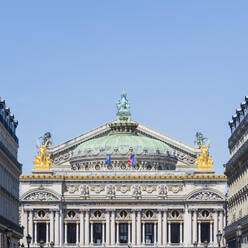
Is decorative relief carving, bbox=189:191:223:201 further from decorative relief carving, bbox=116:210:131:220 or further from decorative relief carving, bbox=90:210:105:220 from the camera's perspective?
decorative relief carving, bbox=90:210:105:220

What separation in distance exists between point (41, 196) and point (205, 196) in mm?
29775

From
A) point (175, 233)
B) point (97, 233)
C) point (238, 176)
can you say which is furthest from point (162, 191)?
point (238, 176)

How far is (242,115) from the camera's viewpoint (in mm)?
124688

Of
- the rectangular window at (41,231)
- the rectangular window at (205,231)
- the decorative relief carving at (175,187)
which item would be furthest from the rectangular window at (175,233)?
the rectangular window at (41,231)

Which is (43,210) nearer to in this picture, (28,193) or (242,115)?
(28,193)

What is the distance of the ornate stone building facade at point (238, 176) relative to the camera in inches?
4518

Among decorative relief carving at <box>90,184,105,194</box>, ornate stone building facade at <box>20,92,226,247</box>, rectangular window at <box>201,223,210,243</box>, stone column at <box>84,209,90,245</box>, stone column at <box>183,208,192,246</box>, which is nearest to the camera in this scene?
stone column at <box>183,208,192,246</box>

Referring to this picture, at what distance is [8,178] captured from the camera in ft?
391

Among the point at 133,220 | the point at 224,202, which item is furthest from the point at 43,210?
the point at 224,202

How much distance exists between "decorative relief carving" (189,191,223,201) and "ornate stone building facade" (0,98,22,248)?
70.0 m

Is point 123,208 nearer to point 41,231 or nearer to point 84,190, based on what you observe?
point 84,190

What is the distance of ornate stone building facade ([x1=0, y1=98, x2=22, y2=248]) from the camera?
11160 centimetres

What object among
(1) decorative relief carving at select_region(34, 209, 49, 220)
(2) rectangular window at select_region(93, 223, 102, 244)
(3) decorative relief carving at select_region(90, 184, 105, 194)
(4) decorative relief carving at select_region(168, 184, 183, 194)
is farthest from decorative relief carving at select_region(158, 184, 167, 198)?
(1) decorative relief carving at select_region(34, 209, 49, 220)

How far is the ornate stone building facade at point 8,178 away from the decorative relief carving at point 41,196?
211 ft
